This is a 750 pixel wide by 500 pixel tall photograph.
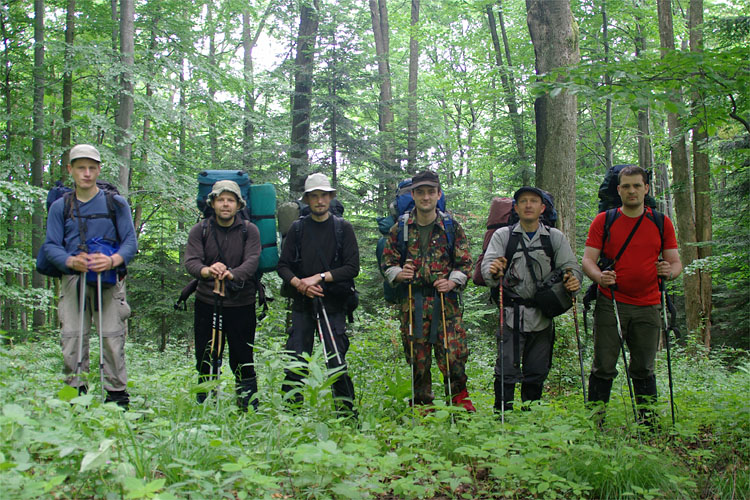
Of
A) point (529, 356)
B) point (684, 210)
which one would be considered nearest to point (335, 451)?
point (529, 356)

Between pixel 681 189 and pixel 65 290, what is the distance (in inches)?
528

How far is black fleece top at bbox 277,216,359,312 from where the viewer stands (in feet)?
17.1

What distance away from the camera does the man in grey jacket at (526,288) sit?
4.79m

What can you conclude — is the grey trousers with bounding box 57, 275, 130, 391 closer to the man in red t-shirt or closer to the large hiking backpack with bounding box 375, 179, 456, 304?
the large hiking backpack with bounding box 375, 179, 456, 304

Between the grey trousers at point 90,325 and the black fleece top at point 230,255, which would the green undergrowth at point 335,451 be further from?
the black fleece top at point 230,255

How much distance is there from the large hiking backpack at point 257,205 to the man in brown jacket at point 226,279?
0.20m

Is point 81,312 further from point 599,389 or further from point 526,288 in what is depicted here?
point 599,389

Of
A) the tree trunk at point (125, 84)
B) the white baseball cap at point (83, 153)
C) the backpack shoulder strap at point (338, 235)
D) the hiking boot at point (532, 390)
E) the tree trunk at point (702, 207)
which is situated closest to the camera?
the white baseball cap at point (83, 153)

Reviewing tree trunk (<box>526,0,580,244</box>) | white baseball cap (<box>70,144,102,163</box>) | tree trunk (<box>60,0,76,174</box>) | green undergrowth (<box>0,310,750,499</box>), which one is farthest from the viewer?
tree trunk (<box>60,0,76,174</box>)

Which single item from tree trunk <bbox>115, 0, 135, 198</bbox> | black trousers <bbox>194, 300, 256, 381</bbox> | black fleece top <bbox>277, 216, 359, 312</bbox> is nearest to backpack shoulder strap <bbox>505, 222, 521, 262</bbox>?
black fleece top <bbox>277, 216, 359, 312</bbox>

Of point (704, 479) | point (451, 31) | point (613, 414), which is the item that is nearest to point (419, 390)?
point (613, 414)

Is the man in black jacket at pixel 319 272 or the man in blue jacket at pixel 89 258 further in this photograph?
the man in black jacket at pixel 319 272

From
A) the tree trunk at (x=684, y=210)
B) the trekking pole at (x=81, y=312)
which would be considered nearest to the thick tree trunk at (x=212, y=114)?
the trekking pole at (x=81, y=312)

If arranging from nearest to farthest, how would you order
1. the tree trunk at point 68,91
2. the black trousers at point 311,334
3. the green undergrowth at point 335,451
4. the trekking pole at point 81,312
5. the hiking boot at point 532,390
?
the green undergrowth at point 335,451 < the trekking pole at point 81,312 < the hiking boot at point 532,390 < the black trousers at point 311,334 < the tree trunk at point 68,91
